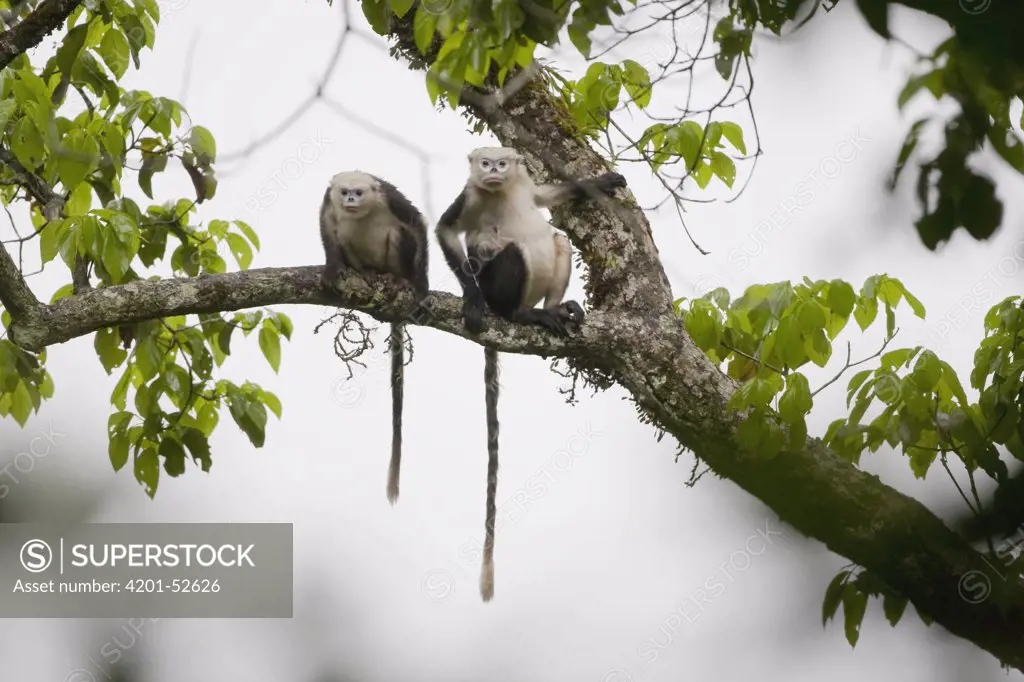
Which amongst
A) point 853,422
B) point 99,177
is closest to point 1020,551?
point 853,422

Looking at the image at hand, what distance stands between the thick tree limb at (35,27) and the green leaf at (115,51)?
2.11ft

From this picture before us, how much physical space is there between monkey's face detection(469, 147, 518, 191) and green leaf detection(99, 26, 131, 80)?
1491 millimetres

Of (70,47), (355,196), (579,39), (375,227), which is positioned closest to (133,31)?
(70,47)

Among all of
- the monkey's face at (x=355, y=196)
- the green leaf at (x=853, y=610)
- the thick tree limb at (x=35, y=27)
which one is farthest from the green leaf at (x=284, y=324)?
the green leaf at (x=853, y=610)

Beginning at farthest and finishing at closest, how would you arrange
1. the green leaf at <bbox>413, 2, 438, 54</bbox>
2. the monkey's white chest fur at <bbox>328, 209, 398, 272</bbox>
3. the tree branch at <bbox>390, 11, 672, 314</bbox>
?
the monkey's white chest fur at <bbox>328, 209, 398, 272</bbox> → the tree branch at <bbox>390, 11, 672, 314</bbox> → the green leaf at <bbox>413, 2, 438, 54</bbox>

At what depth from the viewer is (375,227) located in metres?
4.25

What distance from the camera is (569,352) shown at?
11.2 ft

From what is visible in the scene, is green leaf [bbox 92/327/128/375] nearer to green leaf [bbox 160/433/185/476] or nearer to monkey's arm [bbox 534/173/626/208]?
green leaf [bbox 160/433/185/476]

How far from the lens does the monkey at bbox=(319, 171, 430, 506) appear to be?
4105 millimetres

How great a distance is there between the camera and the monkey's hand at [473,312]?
338 cm

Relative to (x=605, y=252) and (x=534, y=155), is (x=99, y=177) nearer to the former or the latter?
(x=534, y=155)

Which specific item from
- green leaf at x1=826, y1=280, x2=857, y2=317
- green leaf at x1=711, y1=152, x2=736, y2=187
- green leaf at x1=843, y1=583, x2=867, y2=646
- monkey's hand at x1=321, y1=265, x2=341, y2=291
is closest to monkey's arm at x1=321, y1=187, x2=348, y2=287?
monkey's hand at x1=321, y1=265, x2=341, y2=291

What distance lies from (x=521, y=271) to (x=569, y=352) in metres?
0.73

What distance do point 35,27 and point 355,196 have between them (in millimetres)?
1443
